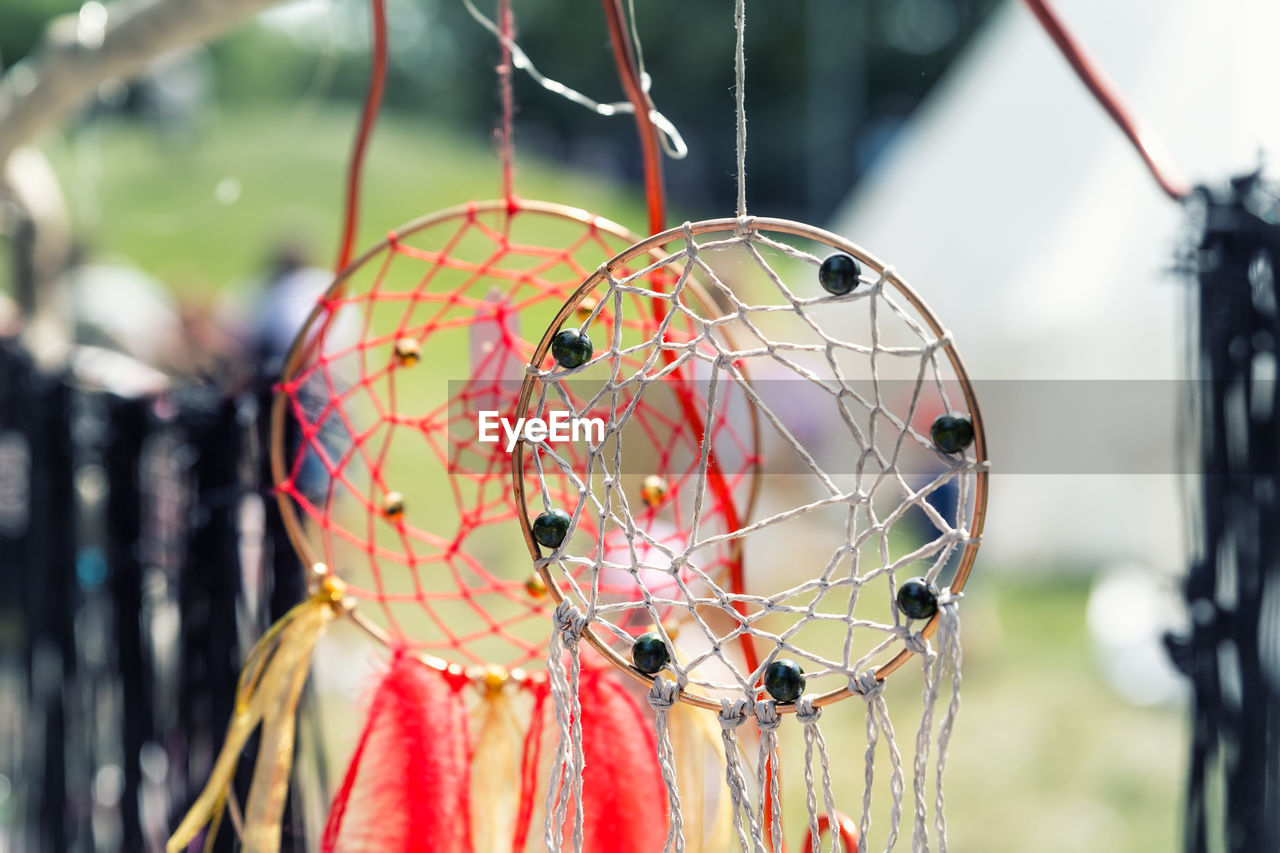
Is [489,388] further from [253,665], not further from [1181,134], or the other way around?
[1181,134]

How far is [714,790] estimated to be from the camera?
1.81 m

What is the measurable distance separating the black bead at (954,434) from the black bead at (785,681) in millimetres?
129

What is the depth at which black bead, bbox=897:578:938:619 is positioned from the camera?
0.52m

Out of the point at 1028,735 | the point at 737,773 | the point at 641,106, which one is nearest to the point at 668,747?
the point at 737,773

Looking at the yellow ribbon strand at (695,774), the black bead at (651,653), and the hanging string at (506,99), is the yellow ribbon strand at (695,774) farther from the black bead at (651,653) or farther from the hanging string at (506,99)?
the hanging string at (506,99)

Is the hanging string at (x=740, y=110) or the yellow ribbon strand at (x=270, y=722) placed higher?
the hanging string at (x=740, y=110)

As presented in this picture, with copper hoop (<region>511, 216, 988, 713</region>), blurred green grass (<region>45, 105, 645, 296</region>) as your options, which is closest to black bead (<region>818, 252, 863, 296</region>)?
copper hoop (<region>511, 216, 988, 713</region>)

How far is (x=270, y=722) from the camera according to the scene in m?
0.70

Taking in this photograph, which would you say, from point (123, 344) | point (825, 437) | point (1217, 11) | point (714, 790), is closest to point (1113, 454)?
point (825, 437)

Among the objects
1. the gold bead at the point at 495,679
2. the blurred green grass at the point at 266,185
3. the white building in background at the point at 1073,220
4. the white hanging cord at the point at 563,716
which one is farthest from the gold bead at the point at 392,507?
the blurred green grass at the point at 266,185

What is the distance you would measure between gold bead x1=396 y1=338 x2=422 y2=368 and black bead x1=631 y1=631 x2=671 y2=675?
0.94ft

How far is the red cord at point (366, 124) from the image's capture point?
727 millimetres

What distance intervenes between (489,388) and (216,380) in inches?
12.3

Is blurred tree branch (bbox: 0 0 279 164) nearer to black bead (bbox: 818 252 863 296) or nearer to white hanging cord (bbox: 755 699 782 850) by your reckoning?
black bead (bbox: 818 252 863 296)
